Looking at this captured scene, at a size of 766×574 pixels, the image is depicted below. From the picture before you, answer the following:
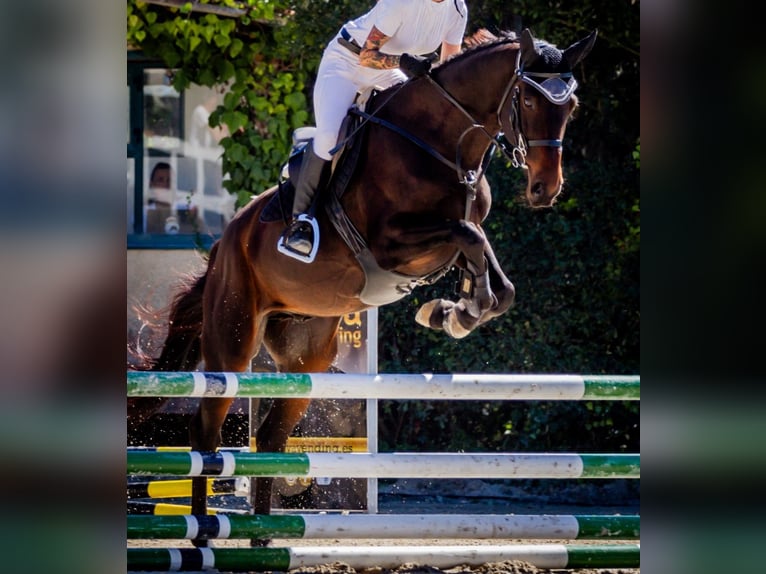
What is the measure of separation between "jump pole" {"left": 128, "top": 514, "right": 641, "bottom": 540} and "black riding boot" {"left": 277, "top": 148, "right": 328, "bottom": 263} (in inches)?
45.4

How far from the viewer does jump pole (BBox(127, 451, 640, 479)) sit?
14.0ft

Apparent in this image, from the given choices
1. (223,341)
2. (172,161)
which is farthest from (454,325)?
(172,161)

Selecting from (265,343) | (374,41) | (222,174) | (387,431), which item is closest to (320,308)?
(265,343)

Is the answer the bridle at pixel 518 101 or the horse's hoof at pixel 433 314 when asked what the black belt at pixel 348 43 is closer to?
the bridle at pixel 518 101

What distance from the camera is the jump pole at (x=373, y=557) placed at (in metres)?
4.13

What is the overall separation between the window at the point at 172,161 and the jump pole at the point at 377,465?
4.36m

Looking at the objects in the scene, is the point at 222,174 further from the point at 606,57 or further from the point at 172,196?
the point at 606,57

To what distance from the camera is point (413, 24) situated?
4453 mm

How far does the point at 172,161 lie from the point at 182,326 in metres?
3.24

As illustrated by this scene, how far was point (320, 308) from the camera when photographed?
5.10 m

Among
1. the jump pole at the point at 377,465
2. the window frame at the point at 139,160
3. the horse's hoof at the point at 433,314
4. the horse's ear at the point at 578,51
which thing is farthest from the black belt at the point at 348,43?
the window frame at the point at 139,160

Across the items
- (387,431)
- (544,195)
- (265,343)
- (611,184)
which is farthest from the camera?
(387,431)
